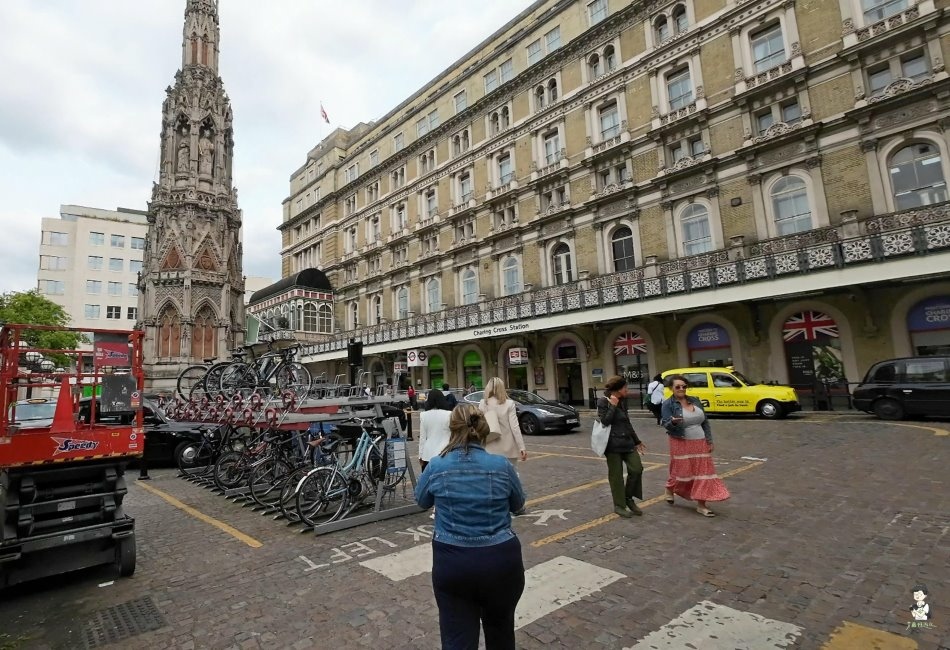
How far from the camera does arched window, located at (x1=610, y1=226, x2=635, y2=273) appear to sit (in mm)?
25516

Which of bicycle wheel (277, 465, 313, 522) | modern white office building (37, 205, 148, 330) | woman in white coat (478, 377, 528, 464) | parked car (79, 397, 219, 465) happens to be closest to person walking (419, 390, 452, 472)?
woman in white coat (478, 377, 528, 464)

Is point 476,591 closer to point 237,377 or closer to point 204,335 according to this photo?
point 237,377

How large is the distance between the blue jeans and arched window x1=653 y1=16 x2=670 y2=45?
29702mm

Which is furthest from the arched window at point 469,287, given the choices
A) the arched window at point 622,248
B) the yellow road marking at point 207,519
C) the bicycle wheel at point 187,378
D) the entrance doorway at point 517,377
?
the yellow road marking at point 207,519

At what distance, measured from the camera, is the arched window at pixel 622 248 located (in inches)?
1005

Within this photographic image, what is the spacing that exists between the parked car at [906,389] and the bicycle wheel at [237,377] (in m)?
17.9

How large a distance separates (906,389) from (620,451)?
42.8 ft

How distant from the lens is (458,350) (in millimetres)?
33781

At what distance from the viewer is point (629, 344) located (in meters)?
24.8

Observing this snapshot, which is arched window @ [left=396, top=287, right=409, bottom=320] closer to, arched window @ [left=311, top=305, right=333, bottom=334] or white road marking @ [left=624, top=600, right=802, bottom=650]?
arched window @ [left=311, top=305, right=333, bottom=334]

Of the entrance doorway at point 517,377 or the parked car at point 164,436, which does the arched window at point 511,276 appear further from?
the parked car at point 164,436

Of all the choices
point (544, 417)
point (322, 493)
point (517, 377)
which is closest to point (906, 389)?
point (544, 417)

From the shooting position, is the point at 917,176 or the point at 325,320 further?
the point at 325,320

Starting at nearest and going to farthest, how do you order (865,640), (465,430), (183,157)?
(465,430), (865,640), (183,157)
